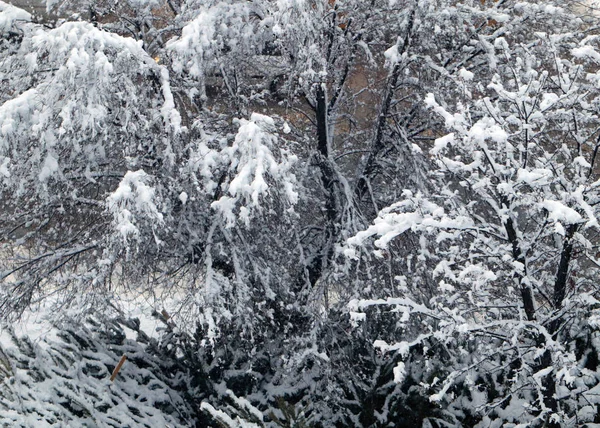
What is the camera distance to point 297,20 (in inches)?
269

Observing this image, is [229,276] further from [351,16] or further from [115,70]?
[351,16]

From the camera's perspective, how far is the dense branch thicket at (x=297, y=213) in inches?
201

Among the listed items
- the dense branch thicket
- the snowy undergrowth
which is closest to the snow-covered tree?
the dense branch thicket

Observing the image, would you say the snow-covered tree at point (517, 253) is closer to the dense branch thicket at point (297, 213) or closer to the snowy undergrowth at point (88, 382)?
the dense branch thicket at point (297, 213)

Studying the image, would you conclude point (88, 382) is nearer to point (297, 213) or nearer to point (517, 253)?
point (297, 213)

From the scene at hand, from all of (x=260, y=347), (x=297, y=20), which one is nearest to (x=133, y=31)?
(x=297, y=20)

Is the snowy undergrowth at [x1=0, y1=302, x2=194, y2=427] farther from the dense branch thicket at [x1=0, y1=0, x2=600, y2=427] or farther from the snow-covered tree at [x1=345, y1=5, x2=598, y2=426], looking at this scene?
the snow-covered tree at [x1=345, y1=5, x2=598, y2=426]

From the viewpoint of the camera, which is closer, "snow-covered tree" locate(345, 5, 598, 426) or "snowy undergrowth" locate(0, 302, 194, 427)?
"snow-covered tree" locate(345, 5, 598, 426)

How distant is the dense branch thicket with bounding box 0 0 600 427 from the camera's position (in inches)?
201

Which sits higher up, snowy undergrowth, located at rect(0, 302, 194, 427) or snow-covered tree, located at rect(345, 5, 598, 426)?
snow-covered tree, located at rect(345, 5, 598, 426)

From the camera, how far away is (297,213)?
294 inches

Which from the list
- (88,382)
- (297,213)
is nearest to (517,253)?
(297,213)

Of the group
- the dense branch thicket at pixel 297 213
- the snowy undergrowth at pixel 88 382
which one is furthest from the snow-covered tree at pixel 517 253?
the snowy undergrowth at pixel 88 382

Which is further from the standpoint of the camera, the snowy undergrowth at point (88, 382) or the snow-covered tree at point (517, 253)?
the snowy undergrowth at point (88, 382)
